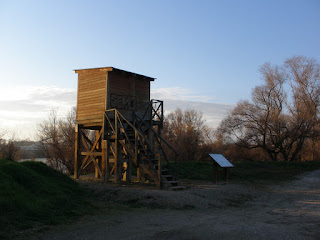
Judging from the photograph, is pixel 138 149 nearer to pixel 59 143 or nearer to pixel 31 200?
pixel 31 200

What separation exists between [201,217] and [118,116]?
29.6 feet

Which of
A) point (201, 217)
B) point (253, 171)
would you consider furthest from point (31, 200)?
point (253, 171)

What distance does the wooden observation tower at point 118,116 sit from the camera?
18.2 m

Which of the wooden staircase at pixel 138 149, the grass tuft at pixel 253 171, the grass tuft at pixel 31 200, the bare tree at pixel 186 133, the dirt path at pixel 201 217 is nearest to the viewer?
the dirt path at pixel 201 217

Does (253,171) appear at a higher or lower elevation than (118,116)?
lower

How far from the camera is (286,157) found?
123 feet

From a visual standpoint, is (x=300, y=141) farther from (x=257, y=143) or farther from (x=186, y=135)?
(x=186, y=135)

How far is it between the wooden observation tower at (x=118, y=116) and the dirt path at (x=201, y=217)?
2670mm

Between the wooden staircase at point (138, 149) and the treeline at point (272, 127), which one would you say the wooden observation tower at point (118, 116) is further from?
the treeline at point (272, 127)

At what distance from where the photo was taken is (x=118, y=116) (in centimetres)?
1827

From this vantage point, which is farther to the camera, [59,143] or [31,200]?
[59,143]

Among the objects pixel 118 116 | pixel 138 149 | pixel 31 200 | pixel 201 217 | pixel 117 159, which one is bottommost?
pixel 201 217

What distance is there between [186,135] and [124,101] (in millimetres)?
23537

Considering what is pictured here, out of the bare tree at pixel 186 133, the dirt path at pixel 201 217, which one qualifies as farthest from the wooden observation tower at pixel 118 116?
the bare tree at pixel 186 133
